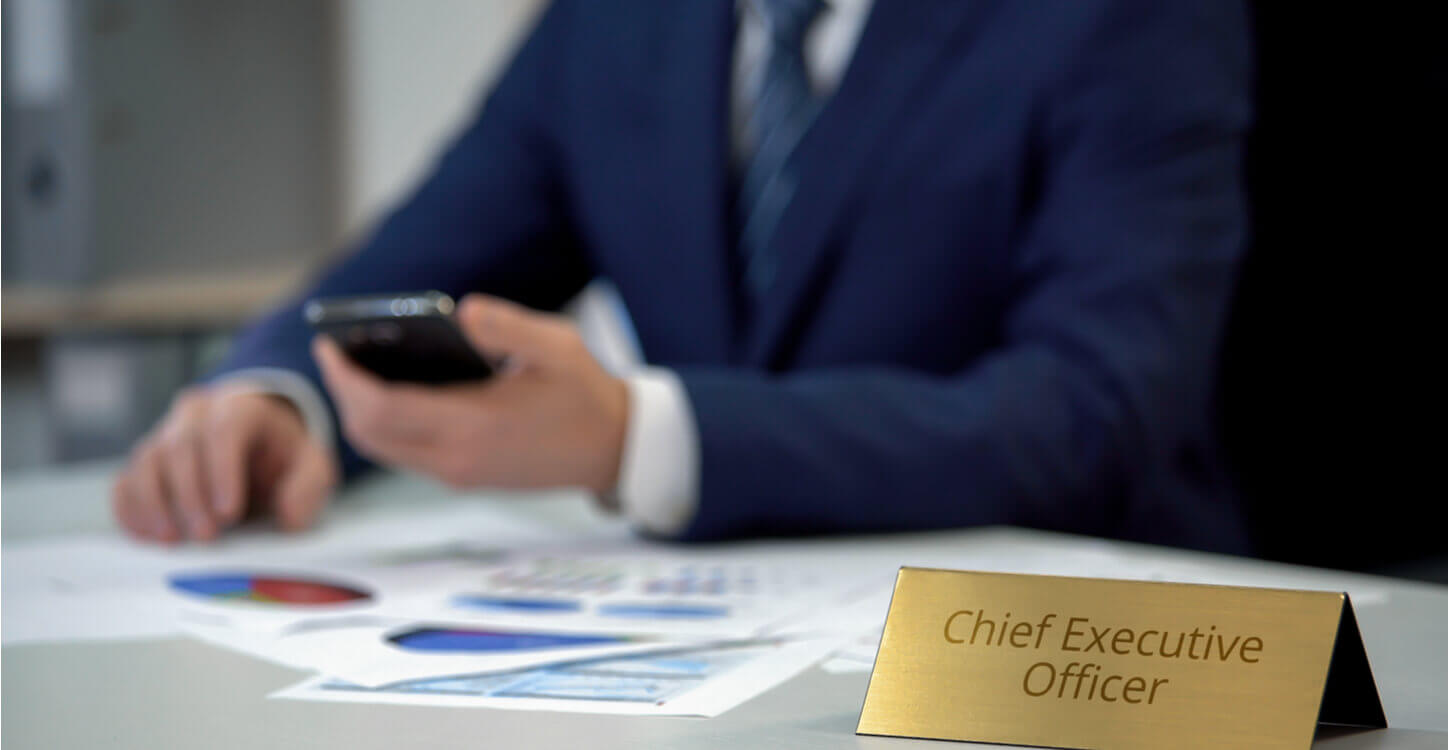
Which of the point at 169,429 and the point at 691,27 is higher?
the point at 691,27

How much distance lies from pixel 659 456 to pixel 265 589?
0.68 feet

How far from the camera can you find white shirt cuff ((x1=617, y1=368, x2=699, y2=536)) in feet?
2.24

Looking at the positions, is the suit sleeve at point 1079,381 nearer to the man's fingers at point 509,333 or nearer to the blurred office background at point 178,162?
the man's fingers at point 509,333

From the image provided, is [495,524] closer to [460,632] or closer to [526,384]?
[526,384]

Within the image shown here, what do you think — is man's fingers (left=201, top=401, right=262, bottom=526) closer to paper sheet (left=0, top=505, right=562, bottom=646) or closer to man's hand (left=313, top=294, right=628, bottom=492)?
paper sheet (left=0, top=505, right=562, bottom=646)

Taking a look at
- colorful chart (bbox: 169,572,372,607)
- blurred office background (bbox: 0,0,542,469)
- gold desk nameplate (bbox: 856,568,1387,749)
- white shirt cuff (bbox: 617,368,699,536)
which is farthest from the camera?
blurred office background (bbox: 0,0,542,469)

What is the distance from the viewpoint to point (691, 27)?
97 centimetres

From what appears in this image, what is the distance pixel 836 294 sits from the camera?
2.98ft

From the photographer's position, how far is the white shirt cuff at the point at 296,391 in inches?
33.8

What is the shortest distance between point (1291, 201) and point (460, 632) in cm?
72

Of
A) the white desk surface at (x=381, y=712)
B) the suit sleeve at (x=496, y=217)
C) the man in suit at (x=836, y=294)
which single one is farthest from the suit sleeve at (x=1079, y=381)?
the suit sleeve at (x=496, y=217)

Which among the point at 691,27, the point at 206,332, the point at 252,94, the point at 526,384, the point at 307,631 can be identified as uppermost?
the point at 252,94

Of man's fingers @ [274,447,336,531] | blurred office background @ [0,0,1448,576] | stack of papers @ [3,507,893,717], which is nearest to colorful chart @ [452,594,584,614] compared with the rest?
stack of papers @ [3,507,893,717]

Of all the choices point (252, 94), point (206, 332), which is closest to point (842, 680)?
point (206, 332)
